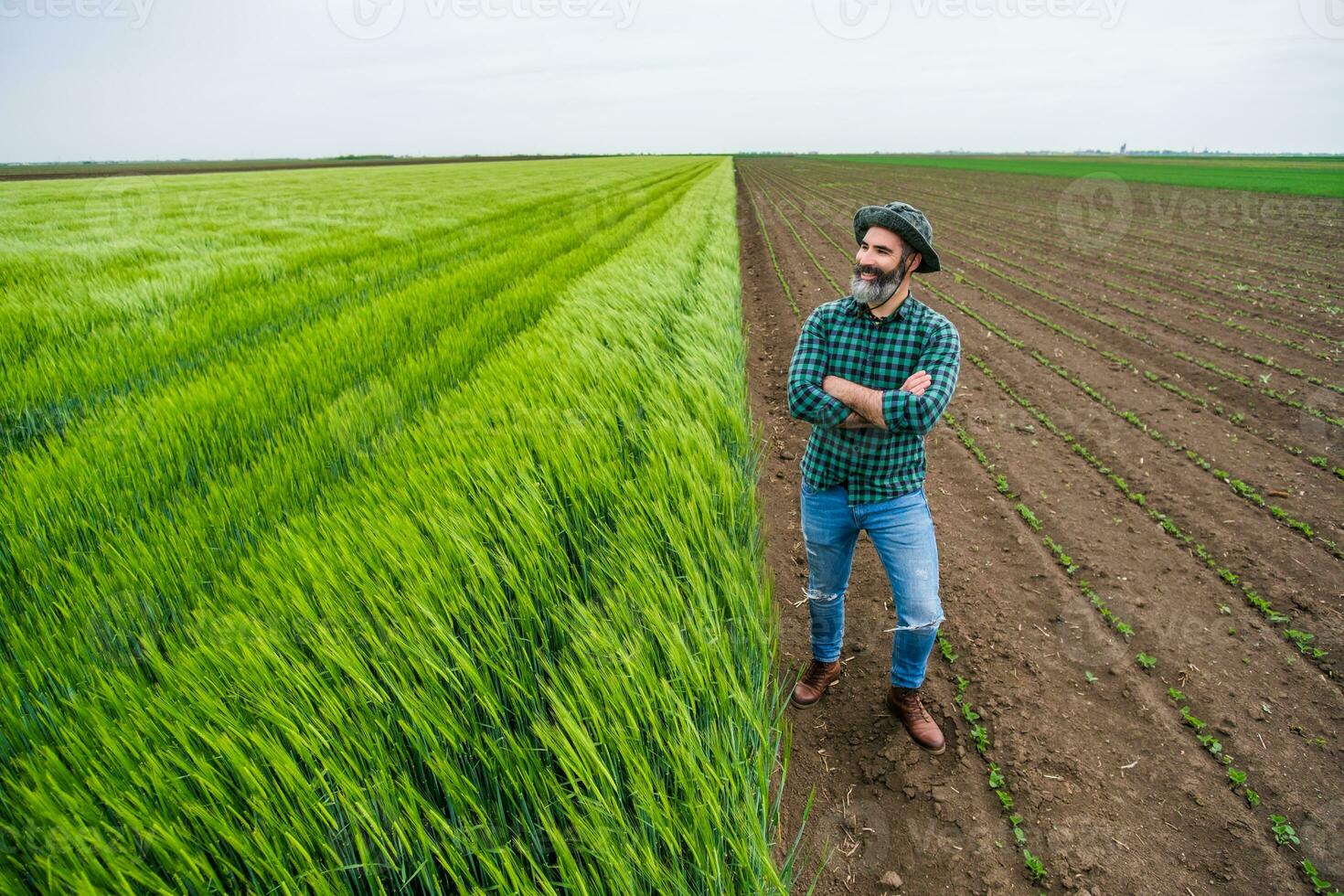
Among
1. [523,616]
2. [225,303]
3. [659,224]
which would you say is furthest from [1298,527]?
[659,224]

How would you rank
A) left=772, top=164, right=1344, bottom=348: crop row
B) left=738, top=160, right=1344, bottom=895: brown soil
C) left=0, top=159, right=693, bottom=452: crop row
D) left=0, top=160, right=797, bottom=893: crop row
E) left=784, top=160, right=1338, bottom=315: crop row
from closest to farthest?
left=0, top=160, right=797, bottom=893: crop row < left=738, top=160, right=1344, bottom=895: brown soil < left=0, top=159, right=693, bottom=452: crop row < left=772, top=164, right=1344, bottom=348: crop row < left=784, top=160, right=1338, bottom=315: crop row

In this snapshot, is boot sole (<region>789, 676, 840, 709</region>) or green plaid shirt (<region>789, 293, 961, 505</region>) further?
boot sole (<region>789, 676, 840, 709</region>)

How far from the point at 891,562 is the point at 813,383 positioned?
0.69m

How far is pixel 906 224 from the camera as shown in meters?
1.92

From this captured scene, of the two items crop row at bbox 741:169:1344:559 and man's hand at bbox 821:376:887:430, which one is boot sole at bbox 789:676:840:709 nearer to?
man's hand at bbox 821:376:887:430

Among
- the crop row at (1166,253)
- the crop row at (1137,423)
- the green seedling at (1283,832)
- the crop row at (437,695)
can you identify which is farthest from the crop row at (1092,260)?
the crop row at (437,695)

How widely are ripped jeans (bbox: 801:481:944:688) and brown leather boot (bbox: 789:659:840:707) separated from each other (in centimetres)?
9

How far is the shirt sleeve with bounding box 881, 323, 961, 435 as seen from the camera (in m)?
1.87

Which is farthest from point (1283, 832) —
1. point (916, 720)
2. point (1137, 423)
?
point (1137, 423)

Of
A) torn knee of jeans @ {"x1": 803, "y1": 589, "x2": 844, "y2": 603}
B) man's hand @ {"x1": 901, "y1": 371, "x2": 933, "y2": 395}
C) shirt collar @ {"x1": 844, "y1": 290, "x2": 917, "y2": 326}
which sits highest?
shirt collar @ {"x1": 844, "y1": 290, "x2": 917, "y2": 326}

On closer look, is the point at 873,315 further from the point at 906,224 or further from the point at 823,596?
the point at 823,596

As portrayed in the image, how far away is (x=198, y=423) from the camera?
296cm

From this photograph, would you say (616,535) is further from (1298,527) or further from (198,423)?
(1298,527)

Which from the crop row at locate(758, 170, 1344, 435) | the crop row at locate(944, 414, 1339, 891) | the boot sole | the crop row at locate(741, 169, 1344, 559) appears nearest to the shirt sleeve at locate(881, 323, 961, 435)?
the boot sole
